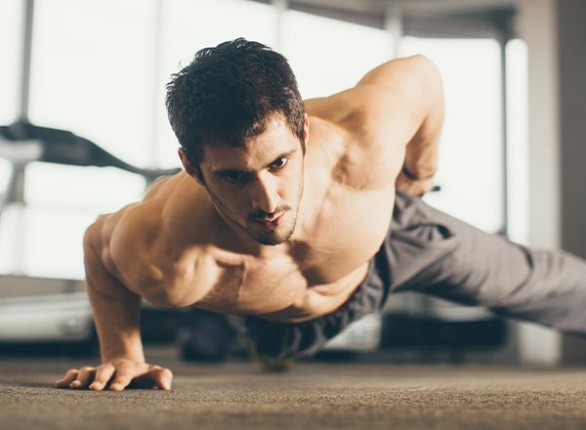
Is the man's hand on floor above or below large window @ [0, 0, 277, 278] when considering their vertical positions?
below

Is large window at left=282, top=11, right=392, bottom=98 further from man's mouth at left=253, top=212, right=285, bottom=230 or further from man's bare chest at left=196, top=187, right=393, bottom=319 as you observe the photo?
man's mouth at left=253, top=212, right=285, bottom=230

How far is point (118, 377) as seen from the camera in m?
1.28

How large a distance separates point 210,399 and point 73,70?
12.1 ft

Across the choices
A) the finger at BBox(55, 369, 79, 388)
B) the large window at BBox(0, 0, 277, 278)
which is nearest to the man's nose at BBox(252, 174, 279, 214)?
the finger at BBox(55, 369, 79, 388)

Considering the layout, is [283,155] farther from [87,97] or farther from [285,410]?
[87,97]

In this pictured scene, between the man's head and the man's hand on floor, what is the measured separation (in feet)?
0.96

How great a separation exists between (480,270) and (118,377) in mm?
810

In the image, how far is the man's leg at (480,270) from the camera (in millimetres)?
1603

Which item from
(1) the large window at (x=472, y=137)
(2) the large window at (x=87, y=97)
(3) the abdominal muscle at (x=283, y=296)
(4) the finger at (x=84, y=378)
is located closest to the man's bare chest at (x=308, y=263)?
(3) the abdominal muscle at (x=283, y=296)

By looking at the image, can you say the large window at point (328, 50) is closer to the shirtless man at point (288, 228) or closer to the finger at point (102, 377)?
the shirtless man at point (288, 228)

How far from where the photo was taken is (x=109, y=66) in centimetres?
448

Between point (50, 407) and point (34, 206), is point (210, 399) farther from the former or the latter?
point (34, 206)

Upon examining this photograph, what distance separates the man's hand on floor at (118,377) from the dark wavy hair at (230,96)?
1.18ft

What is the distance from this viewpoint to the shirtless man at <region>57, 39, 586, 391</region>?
1.14m
